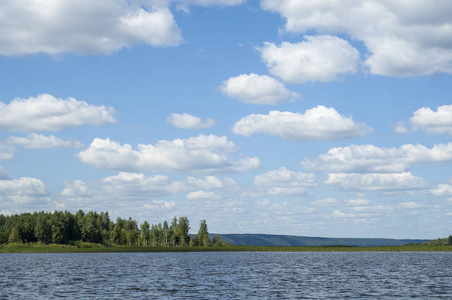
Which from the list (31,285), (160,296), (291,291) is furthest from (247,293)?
(31,285)

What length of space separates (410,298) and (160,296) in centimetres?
2662

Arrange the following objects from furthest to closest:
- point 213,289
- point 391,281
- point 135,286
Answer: point 391,281 → point 135,286 → point 213,289

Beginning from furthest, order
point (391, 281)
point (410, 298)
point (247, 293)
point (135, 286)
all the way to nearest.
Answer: point (391, 281) < point (135, 286) < point (247, 293) < point (410, 298)

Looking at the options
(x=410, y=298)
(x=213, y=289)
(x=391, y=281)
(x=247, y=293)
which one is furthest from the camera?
(x=391, y=281)

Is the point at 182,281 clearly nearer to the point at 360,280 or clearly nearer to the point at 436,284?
the point at 360,280

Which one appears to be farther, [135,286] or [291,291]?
[135,286]

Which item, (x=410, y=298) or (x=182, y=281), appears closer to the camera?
(x=410, y=298)

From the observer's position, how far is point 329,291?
59.9 m

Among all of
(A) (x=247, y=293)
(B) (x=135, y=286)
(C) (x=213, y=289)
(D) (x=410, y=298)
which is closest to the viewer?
(D) (x=410, y=298)

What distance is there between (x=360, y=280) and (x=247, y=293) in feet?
82.6

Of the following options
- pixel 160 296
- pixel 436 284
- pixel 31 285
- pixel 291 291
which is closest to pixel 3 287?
pixel 31 285

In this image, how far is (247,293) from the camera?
5775cm

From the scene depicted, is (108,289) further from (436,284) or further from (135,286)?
(436,284)

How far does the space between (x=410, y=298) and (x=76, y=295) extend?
36129mm
